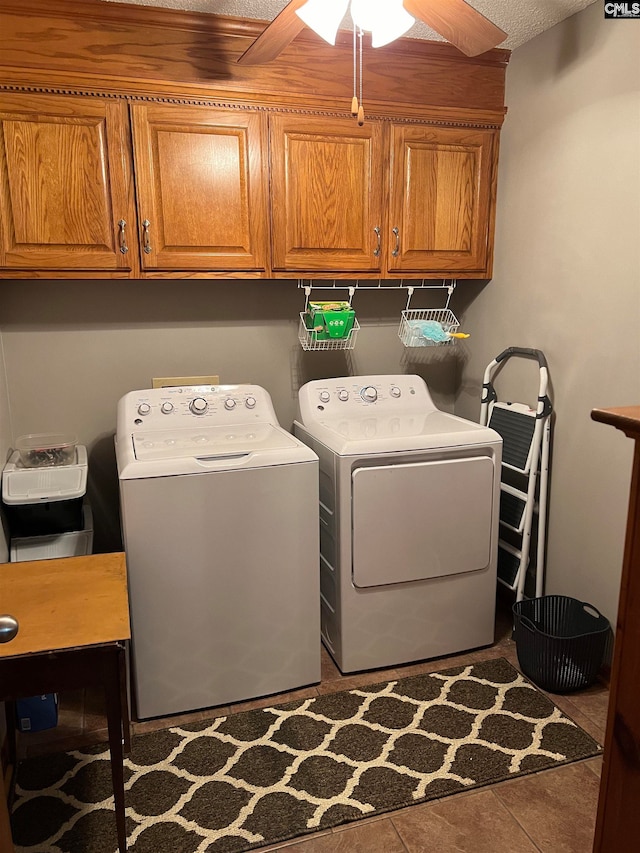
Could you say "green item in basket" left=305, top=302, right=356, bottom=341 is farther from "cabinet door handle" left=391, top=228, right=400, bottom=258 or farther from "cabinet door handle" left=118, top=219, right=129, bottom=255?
"cabinet door handle" left=118, top=219, right=129, bottom=255

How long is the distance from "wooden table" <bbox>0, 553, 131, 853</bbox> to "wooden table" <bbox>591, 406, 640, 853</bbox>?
3.52 ft

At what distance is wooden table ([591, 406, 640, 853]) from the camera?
0.89 m

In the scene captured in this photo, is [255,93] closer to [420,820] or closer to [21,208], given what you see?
[21,208]

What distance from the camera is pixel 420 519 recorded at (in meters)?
2.41

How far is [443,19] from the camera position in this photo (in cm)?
174

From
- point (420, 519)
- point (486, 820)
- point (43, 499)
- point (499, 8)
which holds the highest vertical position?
point (499, 8)

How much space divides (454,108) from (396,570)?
→ 6.59 feet

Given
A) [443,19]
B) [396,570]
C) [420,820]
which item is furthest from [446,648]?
[443,19]

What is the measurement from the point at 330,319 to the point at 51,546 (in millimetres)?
1510

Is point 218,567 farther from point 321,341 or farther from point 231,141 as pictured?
point 231,141

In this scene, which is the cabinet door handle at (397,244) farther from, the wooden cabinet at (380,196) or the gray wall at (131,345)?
the gray wall at (131,345)

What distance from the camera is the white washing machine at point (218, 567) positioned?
2100mm

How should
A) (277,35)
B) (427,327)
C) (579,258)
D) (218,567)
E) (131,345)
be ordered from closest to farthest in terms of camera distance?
(277,35) → (218,567) → (579,258) → (131,345) → (427,327)

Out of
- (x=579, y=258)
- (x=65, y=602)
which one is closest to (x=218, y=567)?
(x=65, y=602)
